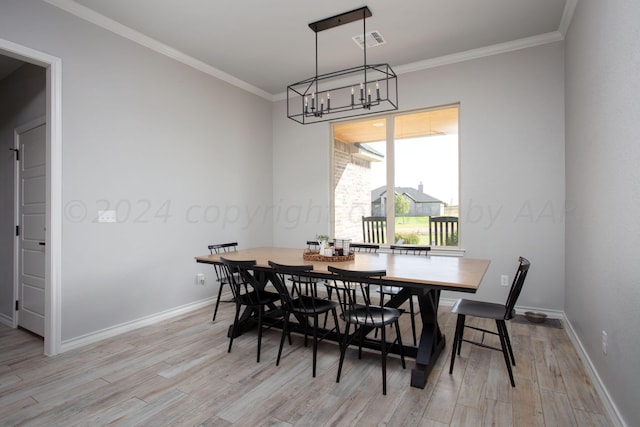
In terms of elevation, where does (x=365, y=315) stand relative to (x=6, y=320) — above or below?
above

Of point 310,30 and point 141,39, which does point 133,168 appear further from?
point 310,30

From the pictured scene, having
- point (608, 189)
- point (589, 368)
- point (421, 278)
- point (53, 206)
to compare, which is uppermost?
point (608, 189)

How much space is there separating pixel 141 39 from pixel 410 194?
3790 millimetres

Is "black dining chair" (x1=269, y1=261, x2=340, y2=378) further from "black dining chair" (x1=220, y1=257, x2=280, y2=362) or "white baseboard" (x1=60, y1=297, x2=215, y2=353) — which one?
"white baseboard" (x1=60, y1=297, x2=215, y2=353)

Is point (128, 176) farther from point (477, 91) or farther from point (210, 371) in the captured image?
point (477, 91)

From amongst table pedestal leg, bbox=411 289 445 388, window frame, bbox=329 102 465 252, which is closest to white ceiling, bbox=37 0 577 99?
window frame, bbox=329 102 465 252

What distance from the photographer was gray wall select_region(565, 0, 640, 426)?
69.9 inches

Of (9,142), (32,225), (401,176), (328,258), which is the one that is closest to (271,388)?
(328,258)

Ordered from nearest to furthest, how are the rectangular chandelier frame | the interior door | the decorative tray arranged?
1. the decorative tray
2. the interior door
3. the rectangular chandelier frame

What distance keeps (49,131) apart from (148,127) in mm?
980

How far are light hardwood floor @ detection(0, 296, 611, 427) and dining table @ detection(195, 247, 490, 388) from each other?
146 millimetres

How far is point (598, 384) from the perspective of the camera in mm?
2287

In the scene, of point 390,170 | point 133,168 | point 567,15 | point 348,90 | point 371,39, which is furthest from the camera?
point 348,90

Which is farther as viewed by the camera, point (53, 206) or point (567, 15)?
point (567, 15)
